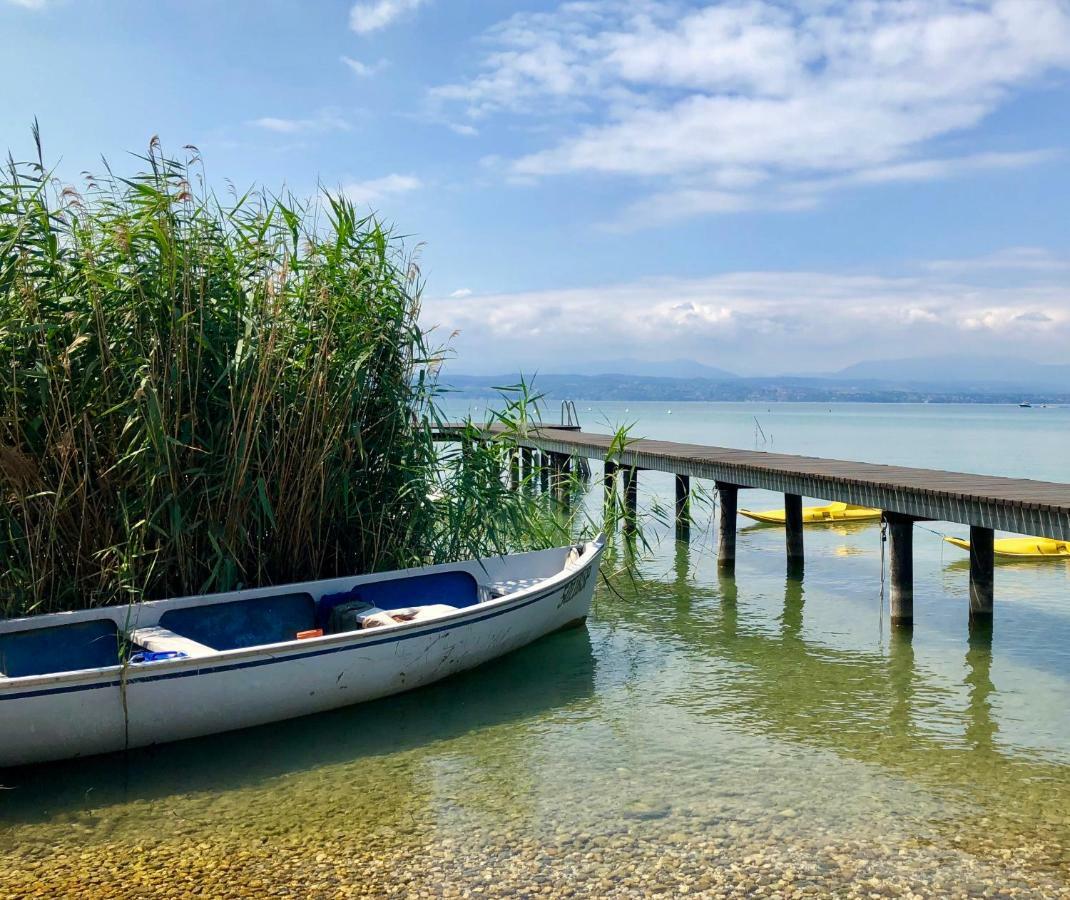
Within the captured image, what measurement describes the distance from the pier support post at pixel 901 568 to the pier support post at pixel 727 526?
10.2 ft

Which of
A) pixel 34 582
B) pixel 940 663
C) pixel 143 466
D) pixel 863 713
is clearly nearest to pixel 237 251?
pixel 143 466

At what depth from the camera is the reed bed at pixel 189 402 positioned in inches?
262

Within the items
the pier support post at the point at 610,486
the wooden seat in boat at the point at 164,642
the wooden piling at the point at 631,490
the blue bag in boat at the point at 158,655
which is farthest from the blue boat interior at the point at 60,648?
the wooden piling at the point at 631,490

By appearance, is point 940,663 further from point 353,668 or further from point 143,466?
point 143,466

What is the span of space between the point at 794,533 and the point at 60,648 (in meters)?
8.75

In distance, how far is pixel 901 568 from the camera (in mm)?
9602

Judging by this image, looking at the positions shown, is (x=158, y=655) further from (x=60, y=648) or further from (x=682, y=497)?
(x=682, y=497)

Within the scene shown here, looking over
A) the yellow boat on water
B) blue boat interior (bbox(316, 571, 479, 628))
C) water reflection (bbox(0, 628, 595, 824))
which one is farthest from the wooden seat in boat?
the yellow boat on water

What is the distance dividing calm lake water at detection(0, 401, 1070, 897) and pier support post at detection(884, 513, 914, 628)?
0.35 metres

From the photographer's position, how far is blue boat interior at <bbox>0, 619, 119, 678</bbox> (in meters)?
6.21

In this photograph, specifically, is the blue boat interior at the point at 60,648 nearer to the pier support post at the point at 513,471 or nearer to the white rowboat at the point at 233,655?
the white rowboat at the point at 233,655

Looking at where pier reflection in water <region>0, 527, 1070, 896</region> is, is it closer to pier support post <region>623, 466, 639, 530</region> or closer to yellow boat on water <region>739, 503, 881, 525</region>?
pier support post <region>623, 466, 639, 530</region>

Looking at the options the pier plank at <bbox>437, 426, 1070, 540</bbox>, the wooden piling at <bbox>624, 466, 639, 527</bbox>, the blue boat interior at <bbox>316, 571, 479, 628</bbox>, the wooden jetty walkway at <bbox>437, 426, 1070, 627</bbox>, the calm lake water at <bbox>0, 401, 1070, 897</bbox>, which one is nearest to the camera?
the calm lake water at <bbox>0, 401, 1070, 897</bbox>

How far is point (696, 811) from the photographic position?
5281 millimetres
